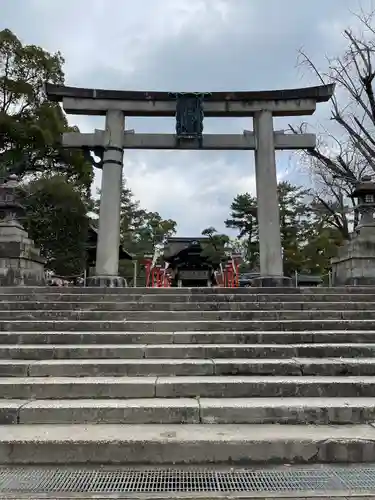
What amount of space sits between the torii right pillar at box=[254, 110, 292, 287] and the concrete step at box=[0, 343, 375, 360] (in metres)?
4.53

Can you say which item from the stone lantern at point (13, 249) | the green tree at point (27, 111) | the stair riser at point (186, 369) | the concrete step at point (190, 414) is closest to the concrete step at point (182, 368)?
the stair riser at point (186, 369)

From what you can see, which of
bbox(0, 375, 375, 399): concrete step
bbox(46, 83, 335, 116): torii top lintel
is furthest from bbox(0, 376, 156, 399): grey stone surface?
bbox(46, 83, 335, 116): torii top lintel

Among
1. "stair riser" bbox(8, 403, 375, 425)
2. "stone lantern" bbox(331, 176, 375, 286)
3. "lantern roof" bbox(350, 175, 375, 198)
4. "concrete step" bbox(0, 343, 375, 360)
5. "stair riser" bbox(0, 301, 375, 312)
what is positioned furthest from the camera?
"lantern roof" bbox(350, 175, 375, 198)

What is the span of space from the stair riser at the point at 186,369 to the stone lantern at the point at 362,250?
536 cm

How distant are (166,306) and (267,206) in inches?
178

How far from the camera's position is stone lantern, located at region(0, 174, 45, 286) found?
916cm

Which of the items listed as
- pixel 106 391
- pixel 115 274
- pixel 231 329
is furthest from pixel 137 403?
pixel 115 274

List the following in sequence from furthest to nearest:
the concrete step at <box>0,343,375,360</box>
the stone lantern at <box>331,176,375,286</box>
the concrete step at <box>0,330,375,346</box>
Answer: the stone lantern at <box>331,176,375,286</box> → the concrete step at <box>0,330,375,346</box> → the concrete step at <box>0,343,375,360</box>

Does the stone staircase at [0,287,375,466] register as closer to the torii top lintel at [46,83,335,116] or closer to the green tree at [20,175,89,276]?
the torii top lintel at [46,83,335,116]

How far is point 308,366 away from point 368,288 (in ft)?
12.6

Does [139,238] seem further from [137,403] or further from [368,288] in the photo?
[137,403]

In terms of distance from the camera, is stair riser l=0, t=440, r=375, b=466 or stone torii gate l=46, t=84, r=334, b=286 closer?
stair riser l=0, t=440, r=375, b=466

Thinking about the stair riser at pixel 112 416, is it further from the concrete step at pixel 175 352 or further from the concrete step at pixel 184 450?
the concrete step at pixel 175 352

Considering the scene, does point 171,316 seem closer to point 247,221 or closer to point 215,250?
point 215,250
